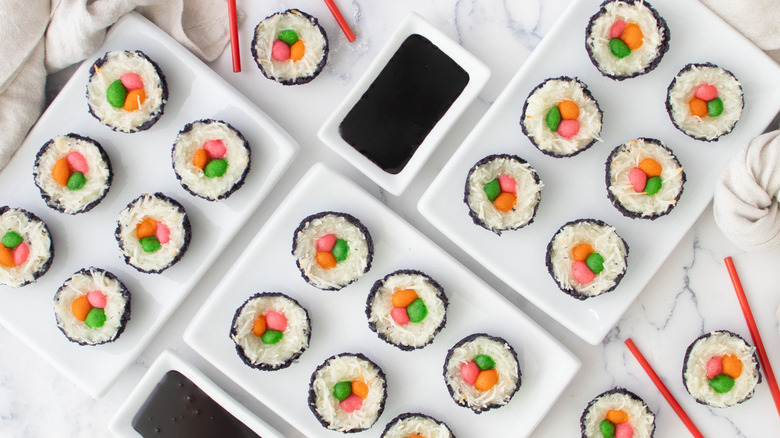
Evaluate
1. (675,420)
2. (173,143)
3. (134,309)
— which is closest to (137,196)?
(173,143)

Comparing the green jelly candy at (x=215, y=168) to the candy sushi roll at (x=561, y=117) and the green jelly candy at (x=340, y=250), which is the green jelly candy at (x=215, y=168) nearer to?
the green jelly candy at (x=340, y=250)

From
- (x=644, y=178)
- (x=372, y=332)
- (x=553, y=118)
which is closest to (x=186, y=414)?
(x=372, y=332)

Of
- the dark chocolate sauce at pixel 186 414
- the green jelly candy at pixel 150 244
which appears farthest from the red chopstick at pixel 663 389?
the green jelly candy at pixel 150 244

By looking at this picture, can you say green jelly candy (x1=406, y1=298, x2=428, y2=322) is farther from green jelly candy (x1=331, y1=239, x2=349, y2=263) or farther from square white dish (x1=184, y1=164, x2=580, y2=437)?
green jelly candy (x1=331, y1=239, x2=349, y2=263)

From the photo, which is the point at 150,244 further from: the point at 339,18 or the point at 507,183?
the point at 507,183

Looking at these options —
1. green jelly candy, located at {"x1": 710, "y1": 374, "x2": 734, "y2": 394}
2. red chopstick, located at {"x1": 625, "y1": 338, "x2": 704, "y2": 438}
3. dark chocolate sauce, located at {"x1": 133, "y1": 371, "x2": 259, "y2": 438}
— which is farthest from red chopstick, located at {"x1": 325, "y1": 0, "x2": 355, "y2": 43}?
green jelly candy, located at {"x1": 710, "y1": 374, "x2": 734, "y2": 394}
